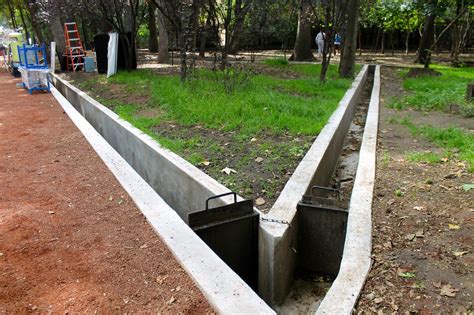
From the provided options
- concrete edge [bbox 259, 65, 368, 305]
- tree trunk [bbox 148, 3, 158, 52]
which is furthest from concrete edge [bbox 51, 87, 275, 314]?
tree trunk [bbox 148, 3, 158, 52]

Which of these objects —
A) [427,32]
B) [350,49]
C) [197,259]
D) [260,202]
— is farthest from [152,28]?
[197,259]

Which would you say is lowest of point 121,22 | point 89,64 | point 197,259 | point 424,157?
point 197,259

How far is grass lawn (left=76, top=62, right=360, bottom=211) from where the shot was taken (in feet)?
17.6

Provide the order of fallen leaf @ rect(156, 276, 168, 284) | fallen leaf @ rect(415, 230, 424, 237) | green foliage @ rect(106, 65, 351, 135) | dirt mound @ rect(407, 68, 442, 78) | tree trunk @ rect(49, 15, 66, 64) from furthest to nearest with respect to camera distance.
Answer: tree trunk @ rect(49, 15, 66, 64), dirt mound @ rect(407, 68, 442, 78), green foliage @ rect(106, 65, 351, 135), fallen leaf @ rect(415, 230, 424, 237), fallen leaf @ rect(156, 276, 168, 284)

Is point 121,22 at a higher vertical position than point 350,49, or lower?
higher

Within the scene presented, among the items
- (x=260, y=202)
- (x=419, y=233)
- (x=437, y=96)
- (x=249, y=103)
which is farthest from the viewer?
(x=437, y=96)

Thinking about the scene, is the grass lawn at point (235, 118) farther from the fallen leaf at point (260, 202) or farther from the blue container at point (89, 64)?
the blue container at point (89, 64)

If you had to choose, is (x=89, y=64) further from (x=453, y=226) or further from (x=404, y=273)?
(x=404, y=273)

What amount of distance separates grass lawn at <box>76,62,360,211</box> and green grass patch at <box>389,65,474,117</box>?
168 centimetres

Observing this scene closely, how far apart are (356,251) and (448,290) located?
690 mm

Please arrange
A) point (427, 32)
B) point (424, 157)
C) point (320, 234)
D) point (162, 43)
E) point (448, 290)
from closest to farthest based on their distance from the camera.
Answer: point (448, 290)
point (320, 234)
point (424, 157)
point (162, 43)
point (427, 32)

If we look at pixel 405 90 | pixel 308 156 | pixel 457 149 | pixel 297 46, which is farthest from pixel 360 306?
pixel 297 46

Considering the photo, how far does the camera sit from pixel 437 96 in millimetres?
10445

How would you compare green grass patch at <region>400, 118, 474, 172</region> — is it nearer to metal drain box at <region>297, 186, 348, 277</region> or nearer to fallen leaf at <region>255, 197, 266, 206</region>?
metal drain box at <region>297, 186, 348, 277</region>
